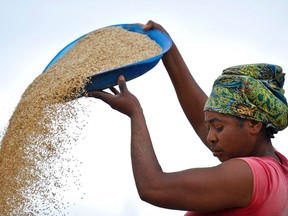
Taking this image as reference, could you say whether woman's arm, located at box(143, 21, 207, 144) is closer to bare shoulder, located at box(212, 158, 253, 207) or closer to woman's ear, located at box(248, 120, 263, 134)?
woman's ear, located at box(248, 120, 263, 134)

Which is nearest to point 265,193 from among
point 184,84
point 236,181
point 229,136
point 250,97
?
point 236,181

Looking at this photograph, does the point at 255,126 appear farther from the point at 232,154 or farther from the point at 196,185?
the point at 196,185

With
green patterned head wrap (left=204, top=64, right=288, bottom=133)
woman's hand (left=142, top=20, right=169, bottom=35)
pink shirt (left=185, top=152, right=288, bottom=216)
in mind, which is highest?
woman's hand (left=142, top=20, right=169, bottom=35)

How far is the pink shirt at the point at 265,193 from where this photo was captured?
179cm

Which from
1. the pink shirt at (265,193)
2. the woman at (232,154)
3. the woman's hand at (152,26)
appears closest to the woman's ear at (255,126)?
the woman at (232,154)

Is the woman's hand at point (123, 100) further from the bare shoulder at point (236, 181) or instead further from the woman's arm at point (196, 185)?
the bare shoulder at point (236, 181)

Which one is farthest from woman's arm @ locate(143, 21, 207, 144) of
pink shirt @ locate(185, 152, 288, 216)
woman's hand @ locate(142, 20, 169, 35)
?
pink shirt @ locate(185, 152, 288, 216)

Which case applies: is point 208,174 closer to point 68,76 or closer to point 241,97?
point 241,97

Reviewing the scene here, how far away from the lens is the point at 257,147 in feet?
6.56

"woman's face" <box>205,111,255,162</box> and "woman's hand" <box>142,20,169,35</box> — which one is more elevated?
"woman's hand" <box>142,20,169,35</box>

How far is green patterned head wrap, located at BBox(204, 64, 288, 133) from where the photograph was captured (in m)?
1.96

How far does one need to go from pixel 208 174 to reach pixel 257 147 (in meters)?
0.35

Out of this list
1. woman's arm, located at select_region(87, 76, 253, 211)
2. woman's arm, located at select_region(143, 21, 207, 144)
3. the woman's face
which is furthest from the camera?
woman's arm, located at select_region(143, 21, 207, 144)

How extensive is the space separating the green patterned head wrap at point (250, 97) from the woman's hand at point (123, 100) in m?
0.29
